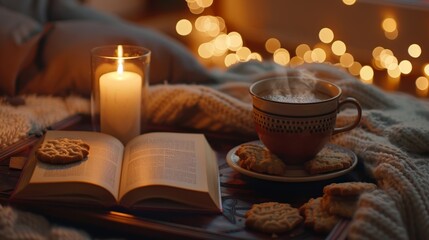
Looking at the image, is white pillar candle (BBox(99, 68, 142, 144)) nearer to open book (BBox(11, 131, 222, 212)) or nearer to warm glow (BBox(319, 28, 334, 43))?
open book (BBox(11, 131, 222, 212))

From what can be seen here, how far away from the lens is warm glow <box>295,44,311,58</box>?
2.63 metres

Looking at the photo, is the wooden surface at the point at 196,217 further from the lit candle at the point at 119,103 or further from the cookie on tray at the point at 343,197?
Answer: the lit candle at the point at 119,103

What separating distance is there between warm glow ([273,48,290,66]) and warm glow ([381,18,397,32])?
389mm

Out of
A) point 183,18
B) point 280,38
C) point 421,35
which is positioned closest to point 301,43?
point 280,38

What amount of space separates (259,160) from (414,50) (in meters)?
1.59

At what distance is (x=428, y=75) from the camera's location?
2.20m

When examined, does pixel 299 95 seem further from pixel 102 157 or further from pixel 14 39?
pixel 14 39

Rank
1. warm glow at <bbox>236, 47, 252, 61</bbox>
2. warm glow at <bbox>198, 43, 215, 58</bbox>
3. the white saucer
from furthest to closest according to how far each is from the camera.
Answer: warm glow at <bbox>198, 43, 215, 58</bbox>, warm glow at <bbox>236, 47, 252, 61</bbox>, the white saucer

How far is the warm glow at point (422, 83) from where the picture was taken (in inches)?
87.8

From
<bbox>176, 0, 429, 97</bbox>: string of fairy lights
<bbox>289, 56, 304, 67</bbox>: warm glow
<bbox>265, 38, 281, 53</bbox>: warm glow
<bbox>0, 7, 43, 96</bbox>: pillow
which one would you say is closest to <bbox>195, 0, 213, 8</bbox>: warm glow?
<bbox>176, 0, 429, 97</bbox>: string of fairy lights

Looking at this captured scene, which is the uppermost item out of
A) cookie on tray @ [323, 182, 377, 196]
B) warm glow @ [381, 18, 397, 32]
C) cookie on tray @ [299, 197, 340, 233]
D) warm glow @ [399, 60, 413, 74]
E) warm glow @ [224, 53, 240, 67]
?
cookie on tray @ [323, 182, 377, 196]

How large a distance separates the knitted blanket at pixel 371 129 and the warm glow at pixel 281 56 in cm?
108

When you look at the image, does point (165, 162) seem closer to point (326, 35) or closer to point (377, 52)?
point (377, 52)

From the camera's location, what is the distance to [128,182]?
2.83ft
